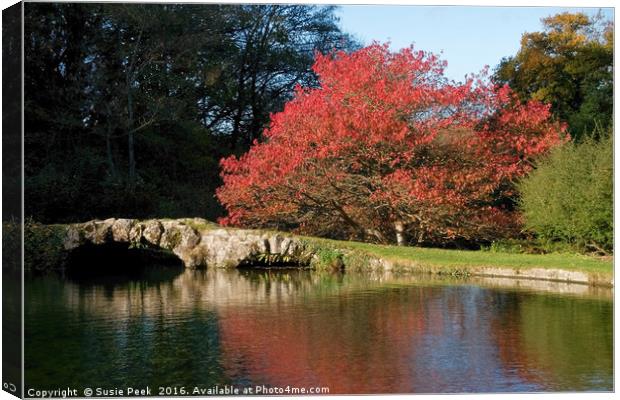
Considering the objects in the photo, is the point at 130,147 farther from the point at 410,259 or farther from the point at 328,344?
the point at 328,344

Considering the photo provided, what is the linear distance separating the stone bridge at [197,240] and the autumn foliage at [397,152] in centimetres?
203

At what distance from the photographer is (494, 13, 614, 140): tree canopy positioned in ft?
56.9

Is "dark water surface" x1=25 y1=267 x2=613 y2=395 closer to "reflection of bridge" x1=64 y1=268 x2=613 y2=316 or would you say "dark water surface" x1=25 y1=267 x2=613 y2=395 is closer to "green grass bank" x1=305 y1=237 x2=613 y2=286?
"reflection of bridge" x1=64 y1=268 x2=613 y2=316

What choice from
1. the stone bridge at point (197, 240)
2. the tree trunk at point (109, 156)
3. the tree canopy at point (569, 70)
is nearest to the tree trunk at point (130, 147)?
the tree trunk at point (109, 156)

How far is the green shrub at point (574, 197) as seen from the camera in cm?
1536

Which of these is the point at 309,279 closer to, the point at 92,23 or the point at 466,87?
the point at 466,87

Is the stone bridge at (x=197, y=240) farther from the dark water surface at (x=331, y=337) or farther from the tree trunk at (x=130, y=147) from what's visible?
the tree trunk at (x=130, y=147)

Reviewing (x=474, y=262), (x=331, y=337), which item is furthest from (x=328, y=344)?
(x=474, y=262)

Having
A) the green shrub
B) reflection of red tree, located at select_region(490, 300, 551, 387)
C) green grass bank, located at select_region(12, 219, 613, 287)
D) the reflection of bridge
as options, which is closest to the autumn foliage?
the green shrub

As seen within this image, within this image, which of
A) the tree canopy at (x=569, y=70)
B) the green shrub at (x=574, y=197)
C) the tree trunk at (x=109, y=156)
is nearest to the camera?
the green shrub at (x=574, y=197)

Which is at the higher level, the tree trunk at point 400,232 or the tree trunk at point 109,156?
the tree trunk at point 109,156

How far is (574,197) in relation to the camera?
52.1 feet

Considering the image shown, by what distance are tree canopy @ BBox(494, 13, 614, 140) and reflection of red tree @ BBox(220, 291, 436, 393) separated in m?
8.15

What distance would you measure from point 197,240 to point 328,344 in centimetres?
862
